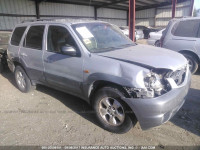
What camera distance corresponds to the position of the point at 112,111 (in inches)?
114

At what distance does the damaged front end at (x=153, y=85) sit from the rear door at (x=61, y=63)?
1102mm

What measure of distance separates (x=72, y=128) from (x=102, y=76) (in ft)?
3.84

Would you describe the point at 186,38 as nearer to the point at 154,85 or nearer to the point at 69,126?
the point at 154,85

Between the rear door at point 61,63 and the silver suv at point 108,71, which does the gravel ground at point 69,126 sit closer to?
the silver suv at point 108,71

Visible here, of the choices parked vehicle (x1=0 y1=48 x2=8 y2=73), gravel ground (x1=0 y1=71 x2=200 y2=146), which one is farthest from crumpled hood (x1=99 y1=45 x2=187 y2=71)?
parked vehicle (x1=0 y1=48 x2=8 y2=73)

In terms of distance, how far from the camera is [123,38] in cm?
398

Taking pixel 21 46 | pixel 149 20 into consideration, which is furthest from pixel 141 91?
pixel 149 20

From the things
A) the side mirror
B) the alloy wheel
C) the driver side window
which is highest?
the driver side window

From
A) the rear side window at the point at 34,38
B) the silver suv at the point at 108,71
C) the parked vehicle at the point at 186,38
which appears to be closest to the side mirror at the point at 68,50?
the silver suv at the point at 108,71

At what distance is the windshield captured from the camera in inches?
127

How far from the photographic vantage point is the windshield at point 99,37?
3223 mm

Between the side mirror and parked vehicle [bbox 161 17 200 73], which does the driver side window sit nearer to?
the side mirror

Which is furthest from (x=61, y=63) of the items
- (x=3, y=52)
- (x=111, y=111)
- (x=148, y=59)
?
(x=3, y=52)

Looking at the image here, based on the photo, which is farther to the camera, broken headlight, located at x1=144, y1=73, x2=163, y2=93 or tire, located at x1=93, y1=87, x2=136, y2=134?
tire, located at x1=93, y1=87, x2=136, y2=134
